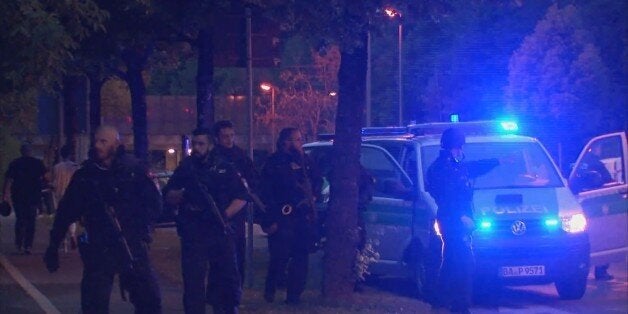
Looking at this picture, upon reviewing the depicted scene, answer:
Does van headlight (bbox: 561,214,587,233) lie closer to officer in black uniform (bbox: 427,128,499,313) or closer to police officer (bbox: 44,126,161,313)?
officer in black uniform (bbox: 427,128,499,313)

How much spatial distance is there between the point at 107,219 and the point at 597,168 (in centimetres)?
825

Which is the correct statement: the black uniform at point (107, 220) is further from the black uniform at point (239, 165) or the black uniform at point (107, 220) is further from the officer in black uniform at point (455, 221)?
the officer in black uniform at point (455, 221)

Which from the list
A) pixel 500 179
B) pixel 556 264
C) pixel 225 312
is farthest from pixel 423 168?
pixel 225 312

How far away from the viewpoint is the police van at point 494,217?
40.6ft

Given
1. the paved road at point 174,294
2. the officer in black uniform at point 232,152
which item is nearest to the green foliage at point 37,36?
the officer in black uniform at point 232,152

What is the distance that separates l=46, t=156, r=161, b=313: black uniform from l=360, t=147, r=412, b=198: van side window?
495cm

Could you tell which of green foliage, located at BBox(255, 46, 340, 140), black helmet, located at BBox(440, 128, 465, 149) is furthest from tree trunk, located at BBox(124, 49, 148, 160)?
green foliage, located at BBox(255, 46, 340, 140)

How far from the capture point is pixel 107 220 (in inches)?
322

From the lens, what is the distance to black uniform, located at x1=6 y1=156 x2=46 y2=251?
17922 mm

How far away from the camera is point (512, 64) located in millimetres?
45125

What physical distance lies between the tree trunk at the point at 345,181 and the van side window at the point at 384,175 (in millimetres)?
1785

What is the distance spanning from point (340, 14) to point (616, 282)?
692 cm

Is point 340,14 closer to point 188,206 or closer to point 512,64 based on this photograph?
point 188,206

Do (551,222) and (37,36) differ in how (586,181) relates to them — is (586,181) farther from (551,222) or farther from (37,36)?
(37,36)
